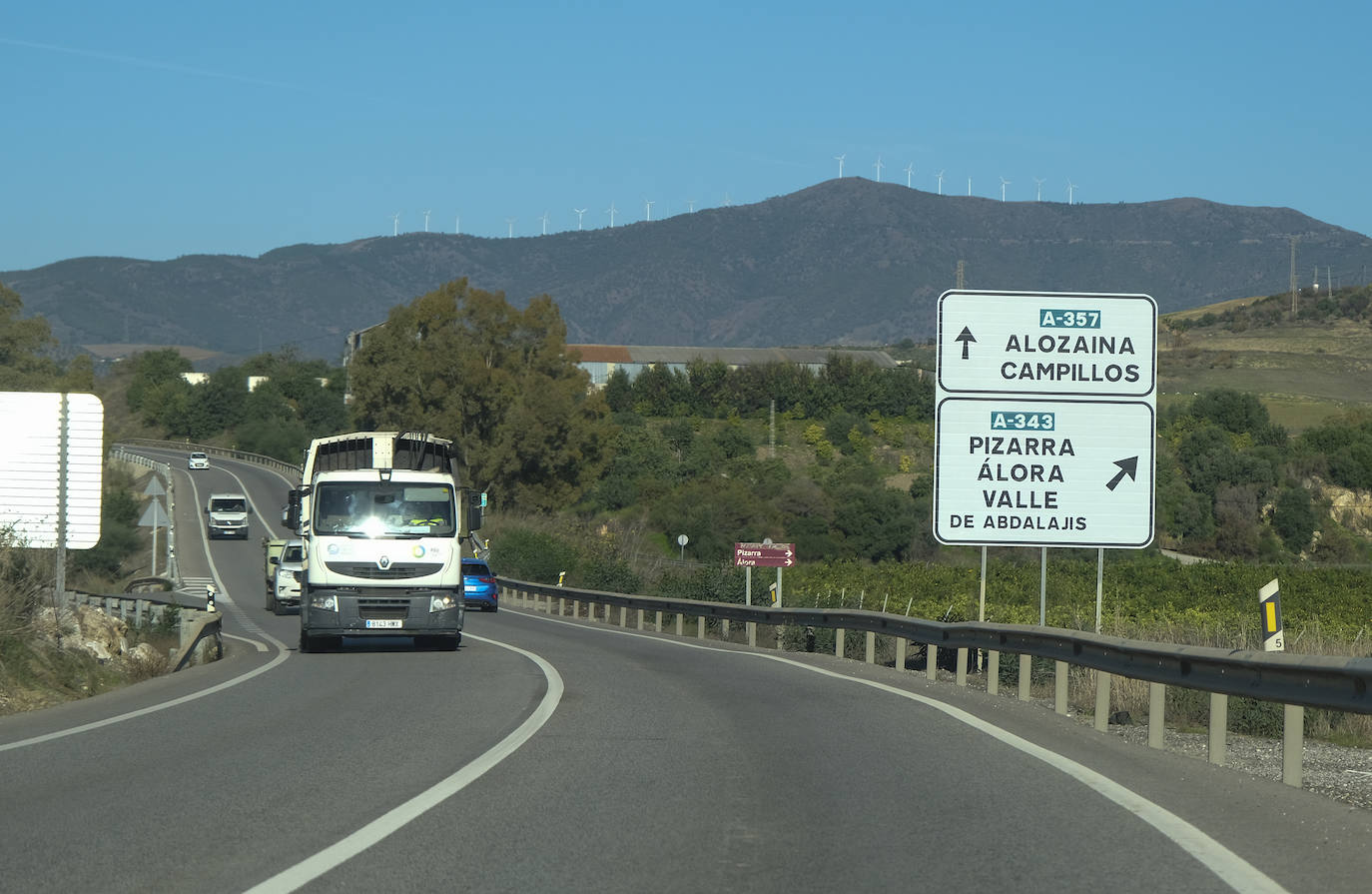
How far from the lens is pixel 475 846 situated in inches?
281

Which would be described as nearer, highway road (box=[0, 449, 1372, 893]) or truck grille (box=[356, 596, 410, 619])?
highway road (box=[0, 449, 1372, 893])

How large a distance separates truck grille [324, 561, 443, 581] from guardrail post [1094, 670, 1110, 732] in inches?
420

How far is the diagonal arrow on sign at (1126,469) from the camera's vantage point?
18.2 m

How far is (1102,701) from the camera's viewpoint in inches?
499

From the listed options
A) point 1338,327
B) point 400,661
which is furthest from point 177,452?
point 400,661

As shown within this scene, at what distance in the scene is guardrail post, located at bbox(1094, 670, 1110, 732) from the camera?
41.4ft

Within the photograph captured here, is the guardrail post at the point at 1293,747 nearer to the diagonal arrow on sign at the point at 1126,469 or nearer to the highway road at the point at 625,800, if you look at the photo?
the highway road at the point at 625,800

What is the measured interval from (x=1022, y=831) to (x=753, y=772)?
2306 millimetres

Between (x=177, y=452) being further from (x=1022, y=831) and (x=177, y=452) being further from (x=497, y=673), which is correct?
(x=1022, y=831)

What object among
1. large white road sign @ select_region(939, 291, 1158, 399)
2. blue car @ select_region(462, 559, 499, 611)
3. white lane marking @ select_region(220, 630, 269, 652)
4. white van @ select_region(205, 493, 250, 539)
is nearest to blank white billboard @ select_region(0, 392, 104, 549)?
white lane marking @ select_region(220, 630, 269, 652)

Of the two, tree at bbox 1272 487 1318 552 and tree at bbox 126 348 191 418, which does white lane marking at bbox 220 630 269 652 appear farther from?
tree at bbox 126 348 191 418

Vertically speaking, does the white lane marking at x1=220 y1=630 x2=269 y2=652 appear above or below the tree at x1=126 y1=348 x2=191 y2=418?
below

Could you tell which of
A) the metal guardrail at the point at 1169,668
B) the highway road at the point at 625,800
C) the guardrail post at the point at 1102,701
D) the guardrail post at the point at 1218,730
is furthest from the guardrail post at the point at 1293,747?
the guardrail post at the point at 1102,701

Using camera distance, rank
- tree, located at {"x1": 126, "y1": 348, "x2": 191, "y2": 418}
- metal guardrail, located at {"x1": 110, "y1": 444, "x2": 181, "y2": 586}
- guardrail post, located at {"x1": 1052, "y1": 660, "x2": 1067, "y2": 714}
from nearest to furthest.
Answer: guardrail post, located at {"x1": 1052, "y1": 660, "x2": 1067, "y2": 714} → metal guardrail, located at {"x1": 110, "y1": 444, "x2": 181, "y2": 586} → tree, located at {"x1": 126, "y1": 348, "x2": 191, "y2": 418}
